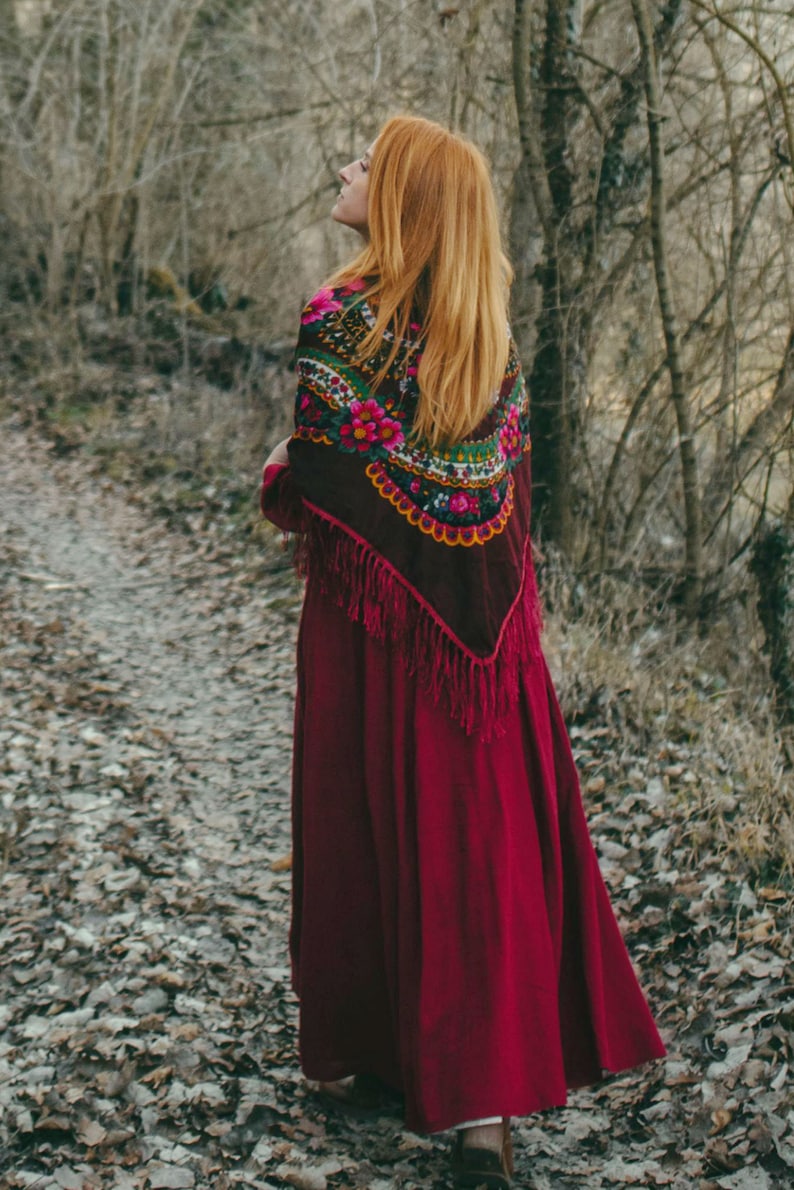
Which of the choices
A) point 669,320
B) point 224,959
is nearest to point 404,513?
point 224,959

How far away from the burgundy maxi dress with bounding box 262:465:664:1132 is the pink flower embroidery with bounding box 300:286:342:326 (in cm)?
38

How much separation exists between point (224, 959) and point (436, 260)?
8.09 feet

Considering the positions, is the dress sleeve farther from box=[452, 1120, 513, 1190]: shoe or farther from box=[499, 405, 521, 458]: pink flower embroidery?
box=[452, 1120, 513, 1190]: shoe

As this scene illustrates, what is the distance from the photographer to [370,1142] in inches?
112

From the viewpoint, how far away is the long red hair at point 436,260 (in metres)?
2.46

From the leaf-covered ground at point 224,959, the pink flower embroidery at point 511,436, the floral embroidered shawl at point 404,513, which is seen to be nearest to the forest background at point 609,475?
the leaf-covered ground at point 224,959

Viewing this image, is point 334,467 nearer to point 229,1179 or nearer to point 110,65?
point 229,1179

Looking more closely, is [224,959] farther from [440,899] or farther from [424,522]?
[424,522]

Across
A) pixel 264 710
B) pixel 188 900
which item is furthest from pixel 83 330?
pixel 188 900

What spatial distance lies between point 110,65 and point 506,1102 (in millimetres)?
12262

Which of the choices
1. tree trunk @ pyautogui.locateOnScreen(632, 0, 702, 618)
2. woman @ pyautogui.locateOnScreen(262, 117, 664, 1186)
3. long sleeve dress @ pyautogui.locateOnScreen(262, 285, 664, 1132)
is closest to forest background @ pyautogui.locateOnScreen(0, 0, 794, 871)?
tree trunk @ pyautogui.locateOnScreen(632, 0, 702, 618)

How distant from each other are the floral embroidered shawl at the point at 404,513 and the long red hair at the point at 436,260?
0.05 m

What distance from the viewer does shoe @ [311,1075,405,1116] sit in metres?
2.92

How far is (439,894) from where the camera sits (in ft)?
8.39
